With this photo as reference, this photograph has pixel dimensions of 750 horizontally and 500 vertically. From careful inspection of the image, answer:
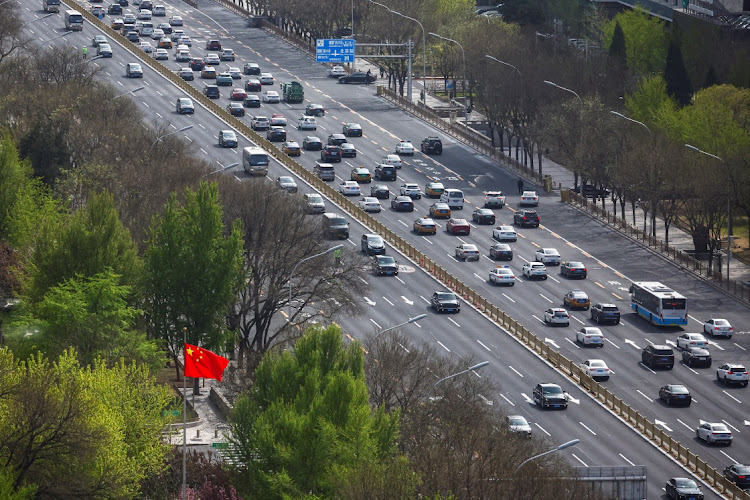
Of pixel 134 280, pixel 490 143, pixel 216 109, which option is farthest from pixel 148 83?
pixel 134 280

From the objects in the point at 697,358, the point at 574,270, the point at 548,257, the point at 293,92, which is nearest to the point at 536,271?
the point at 574,270

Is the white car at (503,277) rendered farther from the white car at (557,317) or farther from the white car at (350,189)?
the white car at (350,189)

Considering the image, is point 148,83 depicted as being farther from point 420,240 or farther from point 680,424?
point 680,424

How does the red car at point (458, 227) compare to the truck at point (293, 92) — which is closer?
the red car at point (458, 227)

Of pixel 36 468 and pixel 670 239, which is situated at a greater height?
pixel 36 468

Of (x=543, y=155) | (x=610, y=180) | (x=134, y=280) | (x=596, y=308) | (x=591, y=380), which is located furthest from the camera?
(x=543, y=155)

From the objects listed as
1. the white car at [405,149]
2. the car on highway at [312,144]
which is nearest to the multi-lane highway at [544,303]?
the car on highway at [312,144]

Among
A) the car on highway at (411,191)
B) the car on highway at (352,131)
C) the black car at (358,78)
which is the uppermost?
the car on highway at (411,191)
